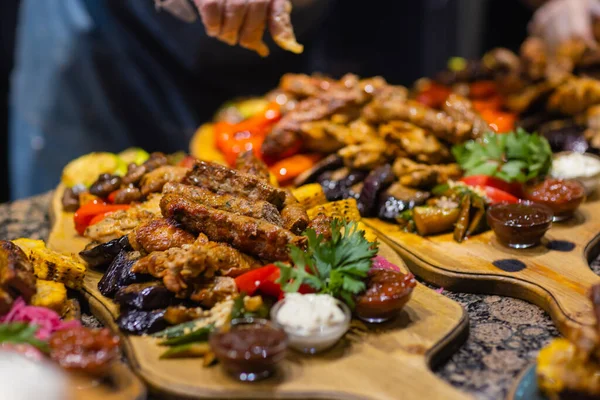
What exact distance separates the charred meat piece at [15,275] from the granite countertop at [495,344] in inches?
90.8

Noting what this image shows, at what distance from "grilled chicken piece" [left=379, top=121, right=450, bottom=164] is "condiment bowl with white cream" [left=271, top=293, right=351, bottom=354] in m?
2.28

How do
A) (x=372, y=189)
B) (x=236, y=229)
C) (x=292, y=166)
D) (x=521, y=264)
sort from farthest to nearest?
(x=292, y=166)
(x=372, y=189)
(x=521, y=264)
(x=236, y=229)

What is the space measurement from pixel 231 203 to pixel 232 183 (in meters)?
0.24

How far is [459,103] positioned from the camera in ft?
19.3

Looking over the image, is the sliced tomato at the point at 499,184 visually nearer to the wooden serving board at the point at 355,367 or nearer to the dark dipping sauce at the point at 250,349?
the wooden serving board at the point at 355,367

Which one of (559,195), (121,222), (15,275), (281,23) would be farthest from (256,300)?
(559,195)

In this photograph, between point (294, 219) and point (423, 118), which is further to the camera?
point (423, 118)

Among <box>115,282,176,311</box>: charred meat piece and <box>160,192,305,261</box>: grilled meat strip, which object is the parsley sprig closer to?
<box>160,192,305,261</box>: grilled meat strip

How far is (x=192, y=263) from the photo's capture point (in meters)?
3.48

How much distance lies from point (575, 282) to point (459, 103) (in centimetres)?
243

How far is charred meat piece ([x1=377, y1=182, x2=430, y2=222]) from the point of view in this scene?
4.88 m

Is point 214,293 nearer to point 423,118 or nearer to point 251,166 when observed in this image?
point 251,166

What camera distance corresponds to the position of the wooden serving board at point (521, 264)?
3.79m

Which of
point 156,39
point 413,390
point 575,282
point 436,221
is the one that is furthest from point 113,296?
point 156,39
